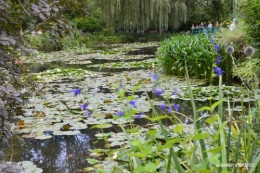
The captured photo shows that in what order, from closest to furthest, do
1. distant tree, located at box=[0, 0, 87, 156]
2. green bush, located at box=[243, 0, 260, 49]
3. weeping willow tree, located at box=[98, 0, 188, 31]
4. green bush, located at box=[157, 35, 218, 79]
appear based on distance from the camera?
1. distant tree, located at box=[0, 0, 87, 156]
2. green bush, located at box=[243, 0, 260, 49]
3. green bush, located at box=[157, 35, 218, 79]
4. weeping willow tree, located at box=[98, 0, 188, 31]

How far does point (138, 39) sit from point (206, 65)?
1401cm

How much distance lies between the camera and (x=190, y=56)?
5340 mm

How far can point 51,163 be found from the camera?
7.28 ft

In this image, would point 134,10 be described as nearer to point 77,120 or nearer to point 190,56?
point 190,56

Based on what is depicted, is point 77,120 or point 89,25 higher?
point 89,25

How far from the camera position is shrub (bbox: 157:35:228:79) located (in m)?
5.21

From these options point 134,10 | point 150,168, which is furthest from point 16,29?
point 134,10

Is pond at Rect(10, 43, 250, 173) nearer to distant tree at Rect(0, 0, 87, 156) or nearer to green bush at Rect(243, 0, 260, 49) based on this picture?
distant tree at Rect(0, 0, 87, 156)

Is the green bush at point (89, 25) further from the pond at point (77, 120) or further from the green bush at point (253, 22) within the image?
the green bush at point (253, 22)

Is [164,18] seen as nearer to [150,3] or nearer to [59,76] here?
[150,3]


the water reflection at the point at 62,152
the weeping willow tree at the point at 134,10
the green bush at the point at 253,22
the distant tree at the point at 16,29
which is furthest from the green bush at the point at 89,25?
the distant tree at the point at 16,29

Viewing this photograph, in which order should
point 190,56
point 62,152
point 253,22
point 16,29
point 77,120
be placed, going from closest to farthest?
point 16,29
point 62,152
point 77,120
point 253,22
point 190,56

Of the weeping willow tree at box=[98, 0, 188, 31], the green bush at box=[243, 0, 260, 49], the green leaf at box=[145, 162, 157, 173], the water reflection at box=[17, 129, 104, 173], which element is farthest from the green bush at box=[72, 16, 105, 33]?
the green leaf at box=[145, 162, 157, 173]

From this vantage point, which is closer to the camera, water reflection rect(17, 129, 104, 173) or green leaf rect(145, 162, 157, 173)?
green leaf rect(145, 162, 157, 173)
